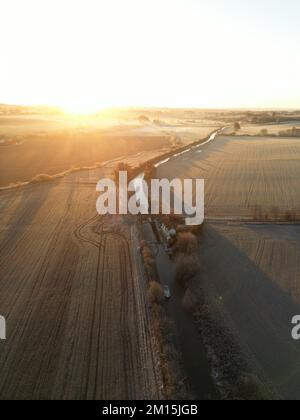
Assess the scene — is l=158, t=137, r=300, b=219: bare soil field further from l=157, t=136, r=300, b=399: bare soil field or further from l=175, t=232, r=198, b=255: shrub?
l=175, t=232, r=198, b=255: shrub

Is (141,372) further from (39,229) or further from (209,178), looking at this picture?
(209,178)

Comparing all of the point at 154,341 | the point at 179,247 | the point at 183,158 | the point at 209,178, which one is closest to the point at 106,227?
the point at 179,247

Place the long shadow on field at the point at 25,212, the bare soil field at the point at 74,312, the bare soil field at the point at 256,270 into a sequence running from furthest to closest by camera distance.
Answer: the long shadow on field at the point at 25,212 → the bare soil field at the point at 256,270 → the bare soil field at the point at 74,312

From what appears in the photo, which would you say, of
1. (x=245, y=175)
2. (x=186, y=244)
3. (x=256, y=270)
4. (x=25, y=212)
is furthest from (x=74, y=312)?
(x=245, y=175)

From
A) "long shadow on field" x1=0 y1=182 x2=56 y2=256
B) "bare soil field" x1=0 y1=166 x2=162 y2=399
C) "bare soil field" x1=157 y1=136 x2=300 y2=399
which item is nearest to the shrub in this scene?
"bare soil field" x1=157 y1=136 x2=300 y2=399

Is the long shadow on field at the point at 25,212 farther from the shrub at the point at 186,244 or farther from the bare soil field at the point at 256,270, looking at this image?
the bare soil field at the point at 256,270

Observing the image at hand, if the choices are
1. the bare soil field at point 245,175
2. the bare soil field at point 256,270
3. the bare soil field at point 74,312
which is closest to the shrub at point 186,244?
the bare soil field at point 256,270
